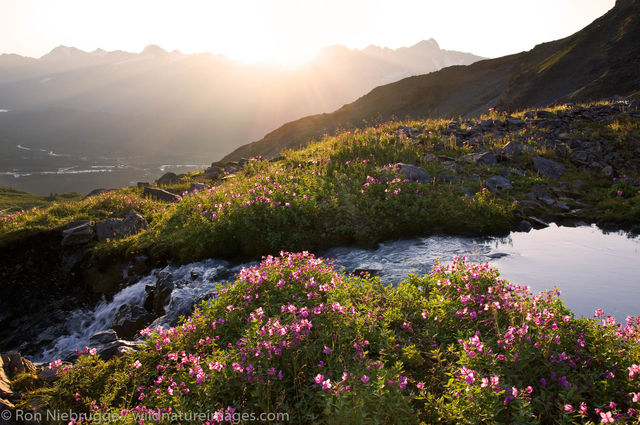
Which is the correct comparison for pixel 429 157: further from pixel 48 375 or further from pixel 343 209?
pixel 48 375

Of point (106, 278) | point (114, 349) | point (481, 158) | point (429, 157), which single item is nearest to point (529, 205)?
point (481, 158)

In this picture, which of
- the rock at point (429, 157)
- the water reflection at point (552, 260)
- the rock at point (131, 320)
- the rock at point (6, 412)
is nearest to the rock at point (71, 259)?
the rock at point (131, 320)

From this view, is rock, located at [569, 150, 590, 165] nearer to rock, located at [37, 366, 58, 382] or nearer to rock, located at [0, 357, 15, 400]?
rock, located at [37, 366, 58, 382]

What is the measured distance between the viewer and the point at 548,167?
1344 centimetres

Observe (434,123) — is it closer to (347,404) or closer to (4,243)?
(347,404)

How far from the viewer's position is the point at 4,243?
1121 centimetres

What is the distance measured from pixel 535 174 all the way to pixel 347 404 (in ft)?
43.6

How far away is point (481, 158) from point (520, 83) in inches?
2157

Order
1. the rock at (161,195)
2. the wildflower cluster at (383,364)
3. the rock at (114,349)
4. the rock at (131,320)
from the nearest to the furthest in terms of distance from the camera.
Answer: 1. the wildflower cluster at (383,364)
2. the rock at (114,349)
3. the rock at (131,320)
4. the rock at (161,195)

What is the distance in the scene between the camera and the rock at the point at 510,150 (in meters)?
14.2

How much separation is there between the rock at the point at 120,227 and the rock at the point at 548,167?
15.3 m

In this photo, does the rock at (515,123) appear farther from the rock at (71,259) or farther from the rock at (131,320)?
the rock at (71,259)

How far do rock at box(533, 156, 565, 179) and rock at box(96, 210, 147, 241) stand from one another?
604 inches

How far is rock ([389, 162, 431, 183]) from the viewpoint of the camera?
12133 millimetres
